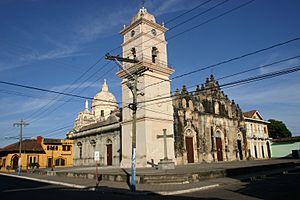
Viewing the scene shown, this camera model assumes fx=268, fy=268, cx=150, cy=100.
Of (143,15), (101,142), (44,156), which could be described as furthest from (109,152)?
(44,156)

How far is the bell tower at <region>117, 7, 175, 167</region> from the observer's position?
29756 millimetres

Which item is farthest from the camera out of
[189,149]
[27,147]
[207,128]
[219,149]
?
[27,147]

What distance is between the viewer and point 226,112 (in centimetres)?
4512

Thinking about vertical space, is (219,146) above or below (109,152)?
above

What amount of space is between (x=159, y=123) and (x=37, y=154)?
32.5 meters

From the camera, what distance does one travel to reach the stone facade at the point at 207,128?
35562 mm

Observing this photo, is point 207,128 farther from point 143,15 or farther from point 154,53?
point 143,15

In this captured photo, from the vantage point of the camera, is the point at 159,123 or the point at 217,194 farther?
the point at 159,123

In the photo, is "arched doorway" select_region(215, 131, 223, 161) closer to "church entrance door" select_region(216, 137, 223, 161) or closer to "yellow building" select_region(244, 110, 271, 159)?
"church entrance door" select_region(216, 137, 223, 161)

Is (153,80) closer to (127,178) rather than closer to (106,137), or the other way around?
(106,137)

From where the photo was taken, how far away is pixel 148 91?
3089cm

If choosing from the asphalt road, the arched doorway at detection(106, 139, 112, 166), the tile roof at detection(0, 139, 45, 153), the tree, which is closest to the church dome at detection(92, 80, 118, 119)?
the tile roof at detection(0, 139, 45, 153)

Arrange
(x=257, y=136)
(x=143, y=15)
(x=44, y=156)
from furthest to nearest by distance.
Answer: (x=257, y=136), (x=44, y=156), (x=143, y=15)

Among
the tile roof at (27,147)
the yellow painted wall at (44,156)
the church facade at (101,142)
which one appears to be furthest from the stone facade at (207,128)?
the tile roof at (27,147)
